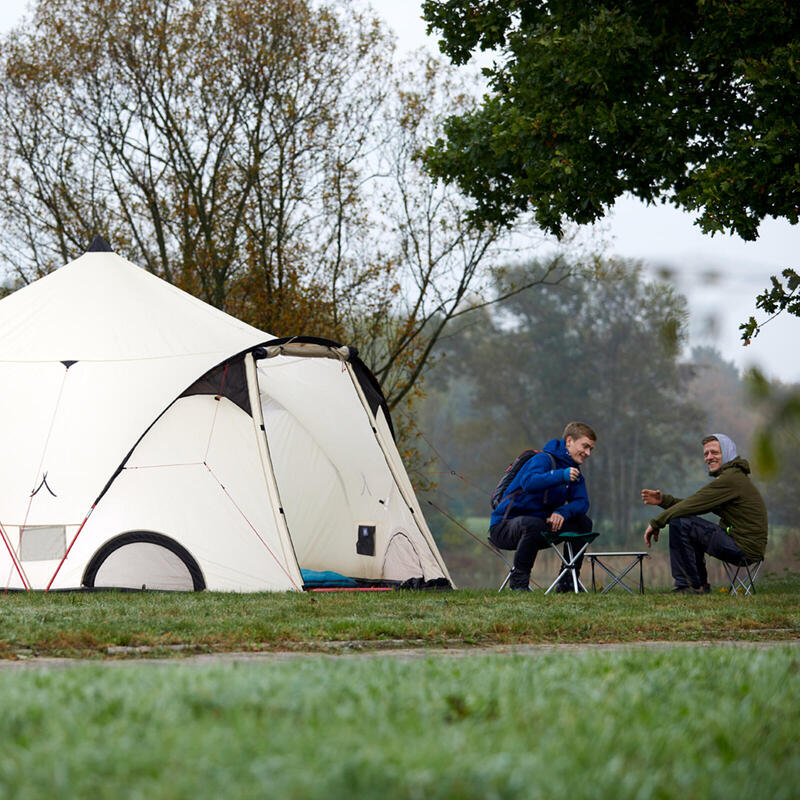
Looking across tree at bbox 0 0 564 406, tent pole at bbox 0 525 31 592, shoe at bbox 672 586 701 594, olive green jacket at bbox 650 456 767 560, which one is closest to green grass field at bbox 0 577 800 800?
tent pole at bbox 0 525 31 592

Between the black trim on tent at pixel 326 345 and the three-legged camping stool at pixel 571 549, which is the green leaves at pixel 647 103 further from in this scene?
the three-legged camping stool at pixel 571 549

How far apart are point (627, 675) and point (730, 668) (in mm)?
460

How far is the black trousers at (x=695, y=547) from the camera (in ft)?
31.7

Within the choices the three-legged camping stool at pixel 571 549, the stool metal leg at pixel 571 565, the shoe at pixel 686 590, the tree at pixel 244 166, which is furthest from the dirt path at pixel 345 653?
the tree at pixel 244 166

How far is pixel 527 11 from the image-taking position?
11.6 metres

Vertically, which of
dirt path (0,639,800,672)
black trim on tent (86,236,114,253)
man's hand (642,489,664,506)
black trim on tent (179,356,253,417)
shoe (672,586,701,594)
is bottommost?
dirt path (0,639,800,672)

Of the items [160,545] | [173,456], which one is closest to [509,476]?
[173,456]

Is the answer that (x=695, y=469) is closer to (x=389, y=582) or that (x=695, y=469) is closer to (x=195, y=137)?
(x=195, y=137)

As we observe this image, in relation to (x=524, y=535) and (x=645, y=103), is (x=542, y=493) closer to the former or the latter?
(x=524, y=535)

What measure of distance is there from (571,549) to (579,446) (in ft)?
2.98

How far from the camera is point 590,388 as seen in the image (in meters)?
44.2

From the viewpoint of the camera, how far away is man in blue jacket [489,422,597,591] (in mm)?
9961

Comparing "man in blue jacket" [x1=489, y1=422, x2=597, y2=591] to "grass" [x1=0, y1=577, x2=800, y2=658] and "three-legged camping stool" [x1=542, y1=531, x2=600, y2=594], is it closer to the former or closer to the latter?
"three-legged camping stool" [x1=542, y1=531, x2=600, y2=594]

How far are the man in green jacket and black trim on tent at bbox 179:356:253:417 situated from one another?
3679 millimetres
